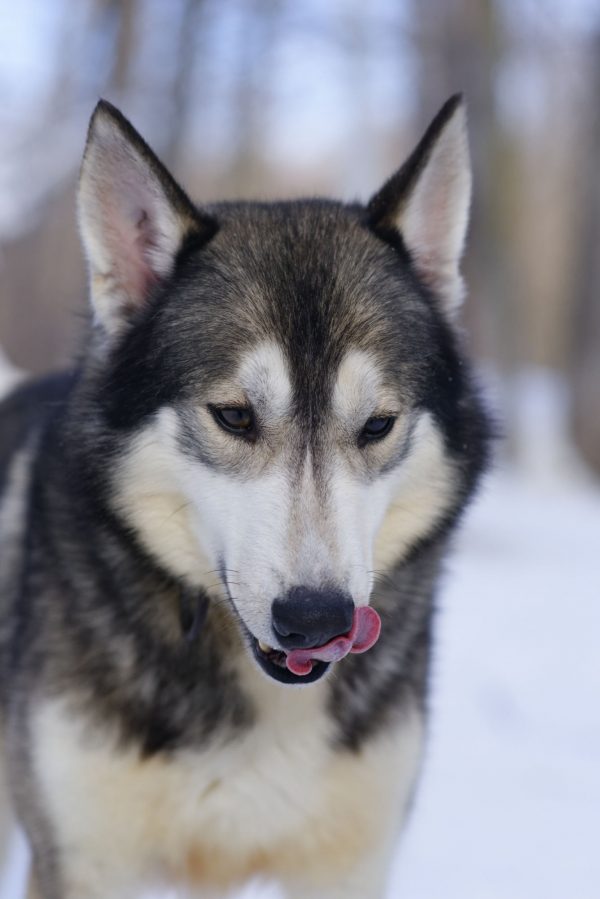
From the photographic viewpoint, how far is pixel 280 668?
6.59ft

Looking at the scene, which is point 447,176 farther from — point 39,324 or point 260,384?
point 39,324

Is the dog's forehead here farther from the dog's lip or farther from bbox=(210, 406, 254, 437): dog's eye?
the dog's lip

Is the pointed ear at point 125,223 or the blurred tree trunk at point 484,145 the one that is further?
the blurred tree trunk at point 484,145

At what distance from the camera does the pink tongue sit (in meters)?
1.91

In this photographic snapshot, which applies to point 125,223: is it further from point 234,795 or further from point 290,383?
point 234,795

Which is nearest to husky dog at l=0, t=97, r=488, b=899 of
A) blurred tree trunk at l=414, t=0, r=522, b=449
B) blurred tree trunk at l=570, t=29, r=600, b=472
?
blurred tree trunk at l=414, t=0, r=522, b=449

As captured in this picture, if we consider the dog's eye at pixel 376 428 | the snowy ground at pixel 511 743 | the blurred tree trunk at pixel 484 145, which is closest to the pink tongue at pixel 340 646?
the dog's eye at pixel 376 428

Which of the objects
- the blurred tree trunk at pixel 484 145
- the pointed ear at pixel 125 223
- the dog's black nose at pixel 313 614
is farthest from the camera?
the blurred tree trunk at pixel 484 145

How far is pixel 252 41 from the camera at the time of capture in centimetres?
1133

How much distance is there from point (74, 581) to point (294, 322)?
794 millimetres

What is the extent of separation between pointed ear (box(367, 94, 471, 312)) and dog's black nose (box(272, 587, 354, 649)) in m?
0.92

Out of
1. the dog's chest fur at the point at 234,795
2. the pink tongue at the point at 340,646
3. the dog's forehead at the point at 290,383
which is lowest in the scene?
the dog's chest fur at the point at 234,795

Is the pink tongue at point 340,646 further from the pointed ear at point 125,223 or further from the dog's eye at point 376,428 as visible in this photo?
the pointed ear at point 125,223

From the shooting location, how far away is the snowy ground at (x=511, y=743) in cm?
316
